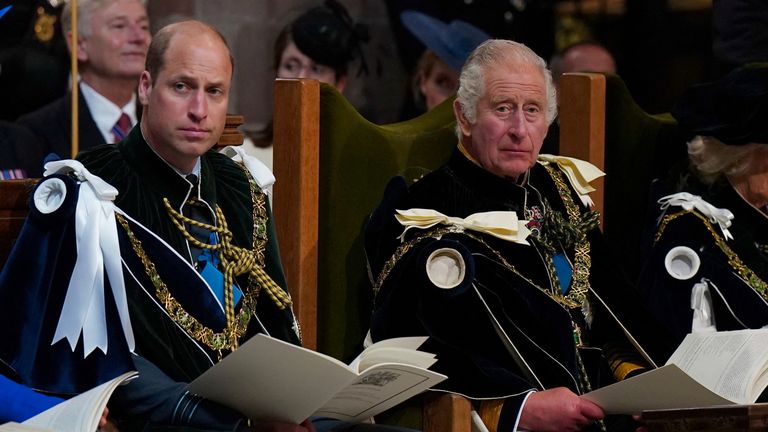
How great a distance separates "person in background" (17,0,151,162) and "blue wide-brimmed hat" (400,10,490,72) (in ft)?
4.24

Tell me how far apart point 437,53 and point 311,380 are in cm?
323

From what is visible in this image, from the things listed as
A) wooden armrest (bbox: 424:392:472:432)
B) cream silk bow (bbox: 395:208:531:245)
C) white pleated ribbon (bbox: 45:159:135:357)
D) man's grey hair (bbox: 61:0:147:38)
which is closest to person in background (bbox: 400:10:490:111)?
man's grey hair (bbox: 61:0:147:38)

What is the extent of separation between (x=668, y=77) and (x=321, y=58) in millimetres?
1803

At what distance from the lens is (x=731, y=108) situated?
3.95 m

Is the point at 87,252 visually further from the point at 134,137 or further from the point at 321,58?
the point at 321,58

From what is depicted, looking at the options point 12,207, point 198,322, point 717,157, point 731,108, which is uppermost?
point 731,108

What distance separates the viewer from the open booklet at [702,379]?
2947 mm

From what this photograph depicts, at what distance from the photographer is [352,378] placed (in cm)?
268

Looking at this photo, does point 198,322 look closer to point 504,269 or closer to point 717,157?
point 504,269

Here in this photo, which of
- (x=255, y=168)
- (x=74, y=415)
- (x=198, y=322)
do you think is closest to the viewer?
(x=74, y=415)

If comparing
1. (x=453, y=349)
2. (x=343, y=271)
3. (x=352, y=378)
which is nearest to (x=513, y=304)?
(x=453, y=349)

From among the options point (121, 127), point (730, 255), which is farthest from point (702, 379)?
point (121, 127)

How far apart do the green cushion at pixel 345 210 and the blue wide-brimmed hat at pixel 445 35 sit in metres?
2.08

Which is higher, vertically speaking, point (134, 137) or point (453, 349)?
point (134, 137)
